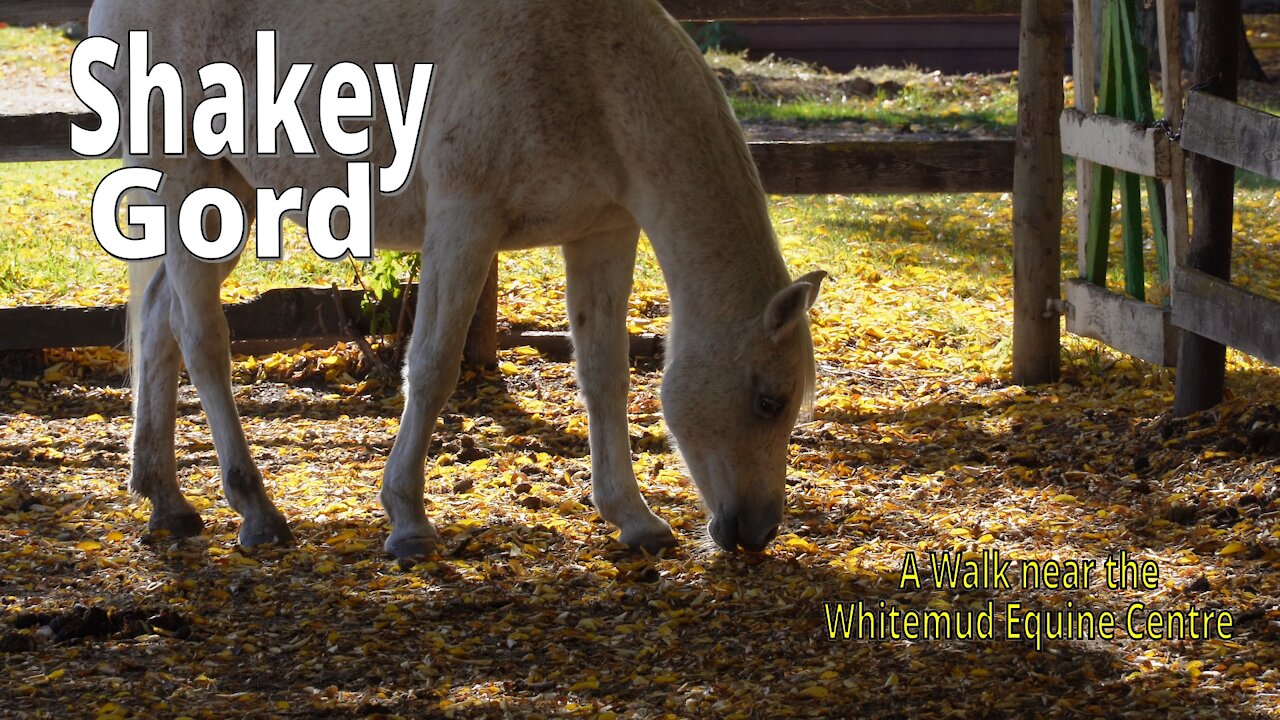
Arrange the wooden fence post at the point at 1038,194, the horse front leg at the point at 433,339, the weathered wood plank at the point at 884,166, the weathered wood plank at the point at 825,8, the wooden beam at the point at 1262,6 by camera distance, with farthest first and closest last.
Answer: the wooden beam at the point at 1262,6 < the weathered wood plank at the point at 884,166 < the weathered wood plank at the point at 825,8 < the wooden fence post at the point at 1038,194 < the horse front leg at the point at 433,339

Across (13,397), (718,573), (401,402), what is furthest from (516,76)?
(13,397)

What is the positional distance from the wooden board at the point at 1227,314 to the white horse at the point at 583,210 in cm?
176

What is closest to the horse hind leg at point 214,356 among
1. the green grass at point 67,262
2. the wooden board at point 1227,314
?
the green grass at point 67,262

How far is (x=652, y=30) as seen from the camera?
4.48 m

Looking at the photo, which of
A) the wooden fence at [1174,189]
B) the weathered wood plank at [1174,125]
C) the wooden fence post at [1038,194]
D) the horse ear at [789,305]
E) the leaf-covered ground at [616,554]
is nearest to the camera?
the leaf-covered ground at [616,554]

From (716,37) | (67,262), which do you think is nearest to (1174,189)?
(67,262)

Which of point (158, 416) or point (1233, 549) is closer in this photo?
point (1233, 549)

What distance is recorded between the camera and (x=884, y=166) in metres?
6.79

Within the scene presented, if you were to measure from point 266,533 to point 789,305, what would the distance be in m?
2.04

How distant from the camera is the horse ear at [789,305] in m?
4.07

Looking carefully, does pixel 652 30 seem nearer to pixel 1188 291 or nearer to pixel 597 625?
pixel 597 625

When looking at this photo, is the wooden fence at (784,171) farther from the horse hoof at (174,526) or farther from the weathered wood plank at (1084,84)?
the horse hoof at (174,526)

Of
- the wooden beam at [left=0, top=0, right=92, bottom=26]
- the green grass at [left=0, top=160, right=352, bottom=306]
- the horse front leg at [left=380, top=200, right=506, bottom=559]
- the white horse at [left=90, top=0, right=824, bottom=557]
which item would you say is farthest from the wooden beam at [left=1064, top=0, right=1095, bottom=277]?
the wooden beam at [left=0, top=0, right=92, bottom=26]

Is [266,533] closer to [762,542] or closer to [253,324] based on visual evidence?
[762,542]
